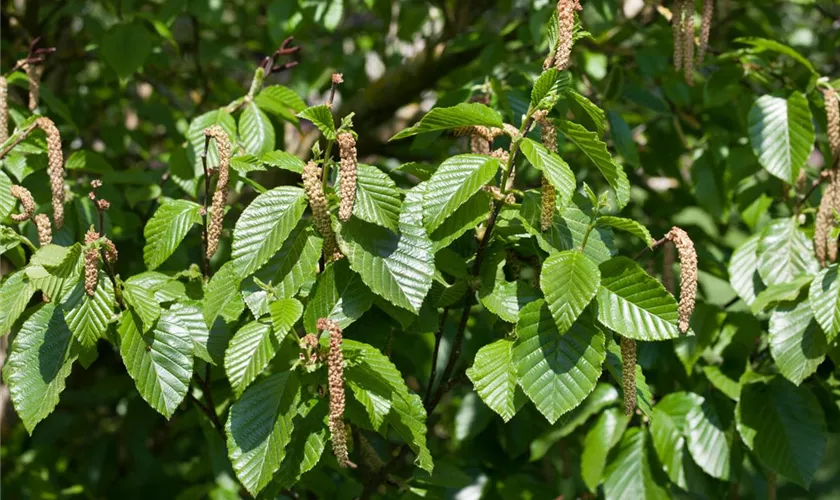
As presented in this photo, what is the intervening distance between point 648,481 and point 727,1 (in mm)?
2087

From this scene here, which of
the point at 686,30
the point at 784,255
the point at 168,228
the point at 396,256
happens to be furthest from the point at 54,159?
the point at 784,255

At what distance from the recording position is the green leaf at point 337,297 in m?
1.55

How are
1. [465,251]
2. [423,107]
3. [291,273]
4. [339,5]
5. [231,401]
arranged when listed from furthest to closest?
[423,107]
[339,5]
[231,401]
[465,251]
[291,273]

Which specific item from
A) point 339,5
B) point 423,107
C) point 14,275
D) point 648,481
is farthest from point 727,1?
point 14,275

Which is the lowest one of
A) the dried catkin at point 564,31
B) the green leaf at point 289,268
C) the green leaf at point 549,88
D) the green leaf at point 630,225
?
the green leaf at point 289,268

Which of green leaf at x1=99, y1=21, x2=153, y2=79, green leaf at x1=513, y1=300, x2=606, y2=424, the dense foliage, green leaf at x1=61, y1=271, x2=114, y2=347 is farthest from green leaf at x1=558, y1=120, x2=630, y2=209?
green leaf at x1=99, y1=21, x2=153, y2=79

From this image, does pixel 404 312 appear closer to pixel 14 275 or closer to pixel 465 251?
pixel 465 251

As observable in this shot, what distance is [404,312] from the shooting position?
1.59 meters

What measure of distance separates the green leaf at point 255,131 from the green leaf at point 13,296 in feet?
1.99

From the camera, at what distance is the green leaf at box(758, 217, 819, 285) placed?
2.13m

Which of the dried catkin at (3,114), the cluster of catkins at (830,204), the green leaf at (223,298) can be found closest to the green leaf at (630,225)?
the green leaf at (223,298)

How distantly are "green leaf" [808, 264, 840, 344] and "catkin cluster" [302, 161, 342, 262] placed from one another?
92 centimetres

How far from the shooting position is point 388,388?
150cm

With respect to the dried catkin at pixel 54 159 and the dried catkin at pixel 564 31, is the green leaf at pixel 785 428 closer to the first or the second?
the dried catkin at pixel 564 31
